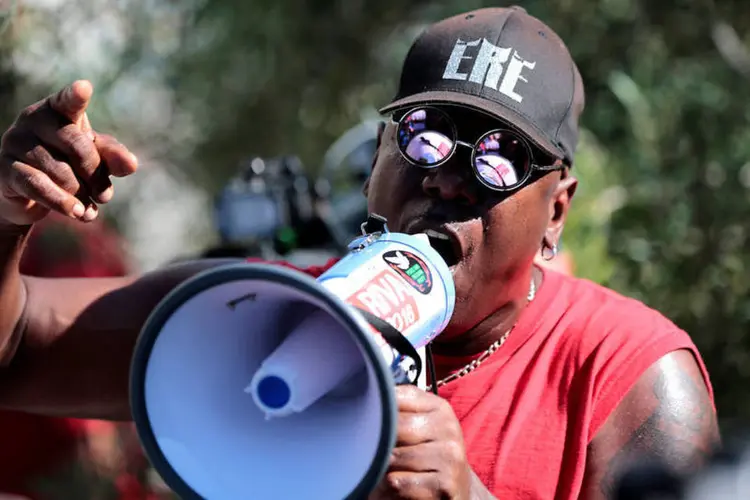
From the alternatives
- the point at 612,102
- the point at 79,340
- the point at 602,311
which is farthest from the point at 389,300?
the point at 612,102

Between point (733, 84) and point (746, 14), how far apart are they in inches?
19.5

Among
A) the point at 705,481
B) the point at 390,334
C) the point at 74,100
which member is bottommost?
the point at 390,334

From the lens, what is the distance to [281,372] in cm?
183

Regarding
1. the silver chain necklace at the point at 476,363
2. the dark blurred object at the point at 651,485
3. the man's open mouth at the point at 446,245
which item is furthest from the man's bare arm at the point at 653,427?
the dark blurred object at the point at 651,485

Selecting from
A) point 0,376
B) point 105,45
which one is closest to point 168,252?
point 105,45

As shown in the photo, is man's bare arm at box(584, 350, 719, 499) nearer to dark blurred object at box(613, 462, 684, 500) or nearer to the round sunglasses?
the round sunglasses

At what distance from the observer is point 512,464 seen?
2.30m

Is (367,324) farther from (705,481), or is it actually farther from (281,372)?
(705,481)

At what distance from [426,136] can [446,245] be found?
249mm

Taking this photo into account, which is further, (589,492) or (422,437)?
(589,492)

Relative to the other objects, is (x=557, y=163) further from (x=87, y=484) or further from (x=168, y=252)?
(x=168, y=252)

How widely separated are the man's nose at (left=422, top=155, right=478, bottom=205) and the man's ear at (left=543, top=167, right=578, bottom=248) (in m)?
0.31

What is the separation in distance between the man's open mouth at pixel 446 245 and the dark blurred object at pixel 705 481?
1102 millimetres

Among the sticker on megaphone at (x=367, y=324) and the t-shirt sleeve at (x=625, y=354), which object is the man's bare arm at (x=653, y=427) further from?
the sticker on megaphone at (x=367, y=324)
